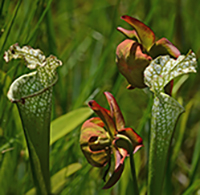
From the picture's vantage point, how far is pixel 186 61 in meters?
0.55

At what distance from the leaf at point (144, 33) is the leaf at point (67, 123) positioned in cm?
29

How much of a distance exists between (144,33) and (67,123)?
12.8 inches

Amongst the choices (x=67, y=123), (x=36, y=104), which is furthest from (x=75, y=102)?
(x=36, y=104)

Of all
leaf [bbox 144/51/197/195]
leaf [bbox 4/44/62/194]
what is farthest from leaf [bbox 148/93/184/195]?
leaf [bbox 4/44/62/194]

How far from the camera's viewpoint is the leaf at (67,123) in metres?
0.80

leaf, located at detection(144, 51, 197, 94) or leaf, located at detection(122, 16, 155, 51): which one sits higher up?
leaf, located at detection(122, 16, 155, 51)

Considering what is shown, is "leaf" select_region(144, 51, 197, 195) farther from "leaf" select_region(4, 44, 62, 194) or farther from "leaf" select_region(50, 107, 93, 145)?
"leaf" select_region(50, 107, 93, 145)

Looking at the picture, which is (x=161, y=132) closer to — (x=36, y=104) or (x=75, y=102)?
(x=36, y=104)

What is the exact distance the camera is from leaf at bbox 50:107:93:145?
2.64 feet

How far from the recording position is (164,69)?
55 centimetres

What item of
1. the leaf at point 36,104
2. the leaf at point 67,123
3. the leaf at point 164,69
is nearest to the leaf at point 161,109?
the leaf at point 164,69

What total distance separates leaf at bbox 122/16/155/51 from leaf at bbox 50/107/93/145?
0.29 metres

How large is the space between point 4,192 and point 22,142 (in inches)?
6.1

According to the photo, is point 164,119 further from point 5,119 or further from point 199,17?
point 199,17
